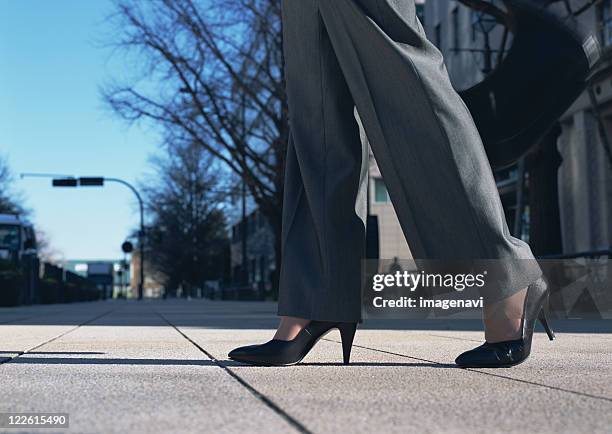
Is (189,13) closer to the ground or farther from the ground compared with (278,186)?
farther from the ground

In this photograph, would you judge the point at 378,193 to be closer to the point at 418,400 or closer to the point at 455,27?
the point at 455,27

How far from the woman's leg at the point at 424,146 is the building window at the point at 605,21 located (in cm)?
1973

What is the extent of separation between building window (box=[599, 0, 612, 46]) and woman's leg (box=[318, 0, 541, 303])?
19734 millimetres

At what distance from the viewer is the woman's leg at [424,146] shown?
2.75 m

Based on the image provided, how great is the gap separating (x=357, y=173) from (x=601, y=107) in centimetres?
2038

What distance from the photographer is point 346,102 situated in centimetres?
310

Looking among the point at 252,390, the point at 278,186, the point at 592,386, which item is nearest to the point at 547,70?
the point at 592,386

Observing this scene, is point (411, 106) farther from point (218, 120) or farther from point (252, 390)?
point (218, 120)

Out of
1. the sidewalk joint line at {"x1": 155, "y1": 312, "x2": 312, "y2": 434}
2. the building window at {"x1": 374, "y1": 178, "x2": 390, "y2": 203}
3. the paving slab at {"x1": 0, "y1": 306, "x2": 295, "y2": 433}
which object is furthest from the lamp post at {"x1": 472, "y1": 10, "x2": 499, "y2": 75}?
the building window at {"x1": 374, "y1": 178, "x2": 390, "y2": 203}

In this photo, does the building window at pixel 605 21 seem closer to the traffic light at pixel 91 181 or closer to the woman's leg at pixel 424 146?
the woman's leg at pixel 424 146

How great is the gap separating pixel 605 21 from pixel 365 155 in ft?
66.4

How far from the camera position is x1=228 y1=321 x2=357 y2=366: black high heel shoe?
9.95 ft

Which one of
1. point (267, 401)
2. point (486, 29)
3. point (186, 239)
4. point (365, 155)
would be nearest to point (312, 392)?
point (267, 401)

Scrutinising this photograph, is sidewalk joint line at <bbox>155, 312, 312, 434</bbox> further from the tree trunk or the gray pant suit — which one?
the tree trunk
